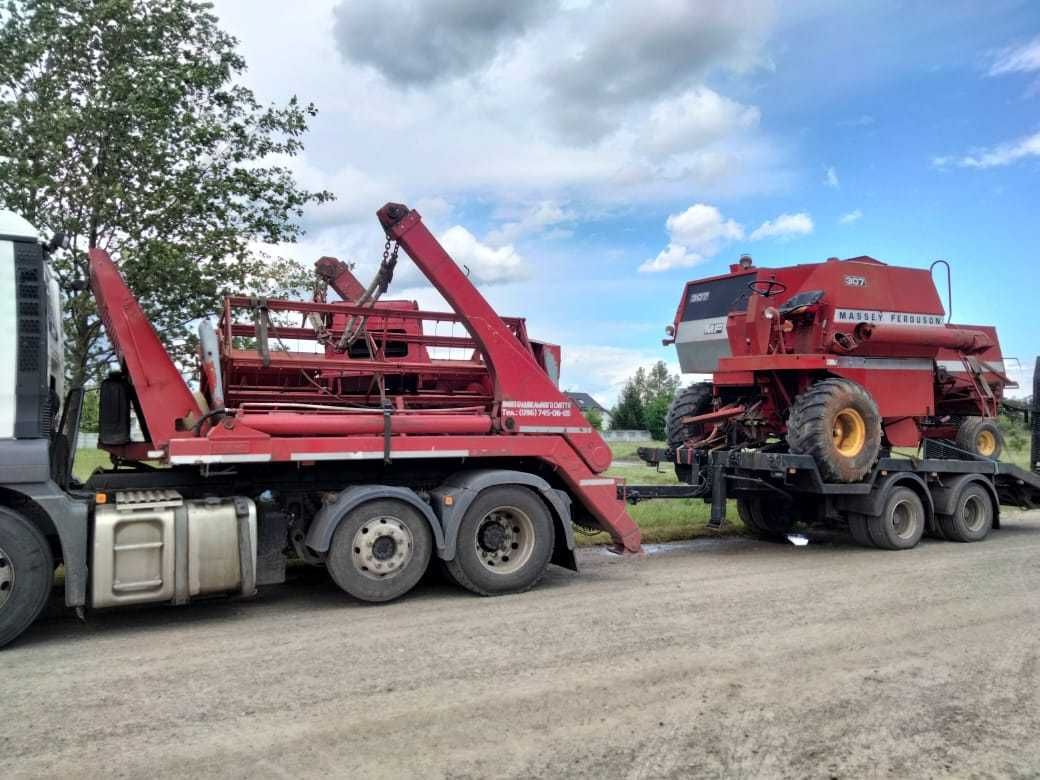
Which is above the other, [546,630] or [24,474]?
[24,474]

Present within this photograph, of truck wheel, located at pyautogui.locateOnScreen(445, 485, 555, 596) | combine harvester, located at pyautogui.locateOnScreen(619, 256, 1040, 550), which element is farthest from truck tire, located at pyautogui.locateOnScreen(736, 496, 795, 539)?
truck wheel, located at pyautogui.locateOnScreen(445, 485, 555, 596)

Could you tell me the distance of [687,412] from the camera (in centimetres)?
1161

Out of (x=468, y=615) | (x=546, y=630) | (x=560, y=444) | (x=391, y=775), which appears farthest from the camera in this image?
(x=560, y=444)

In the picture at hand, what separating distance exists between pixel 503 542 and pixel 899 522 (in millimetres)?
5757

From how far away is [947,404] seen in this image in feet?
40.3

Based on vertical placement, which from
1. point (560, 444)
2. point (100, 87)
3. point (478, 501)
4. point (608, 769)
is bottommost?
point (608, 769)

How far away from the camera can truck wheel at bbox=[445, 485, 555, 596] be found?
24.4 ft

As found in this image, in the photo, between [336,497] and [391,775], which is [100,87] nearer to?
[336,497]

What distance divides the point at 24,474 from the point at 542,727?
4001mm

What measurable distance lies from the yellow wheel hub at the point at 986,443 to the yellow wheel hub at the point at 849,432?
316 cm

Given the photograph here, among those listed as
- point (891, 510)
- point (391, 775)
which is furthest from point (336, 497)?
point (891, 510)

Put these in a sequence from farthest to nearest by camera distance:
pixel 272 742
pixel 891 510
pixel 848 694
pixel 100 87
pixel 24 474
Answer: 1. pixel 891 510
2. pixel 100 87
3. pixel 24 474
4. pixel 848 694
5. pixel 272 742

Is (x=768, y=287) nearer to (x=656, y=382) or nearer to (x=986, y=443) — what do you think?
(x=986, y=443)

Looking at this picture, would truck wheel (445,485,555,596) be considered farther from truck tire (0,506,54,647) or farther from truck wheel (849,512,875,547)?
truck wheel (849,512,875,547)
